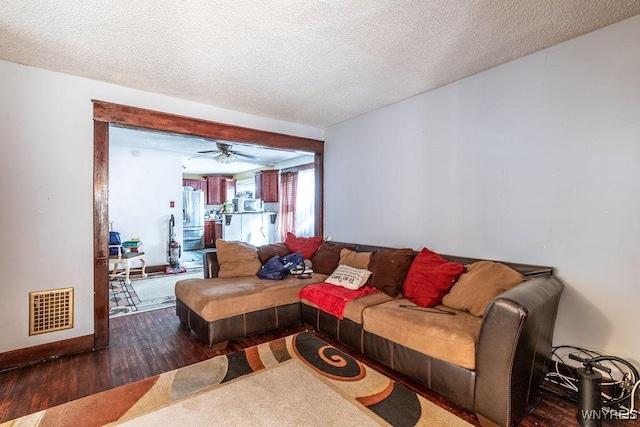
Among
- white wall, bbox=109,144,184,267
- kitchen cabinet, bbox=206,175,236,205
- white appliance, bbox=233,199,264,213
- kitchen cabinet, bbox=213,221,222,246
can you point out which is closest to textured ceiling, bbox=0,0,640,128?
white wall, bbox=109,144,184,267

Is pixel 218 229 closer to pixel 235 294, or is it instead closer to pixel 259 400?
pixel 235 294

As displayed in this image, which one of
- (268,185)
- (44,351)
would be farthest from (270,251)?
(268,185)

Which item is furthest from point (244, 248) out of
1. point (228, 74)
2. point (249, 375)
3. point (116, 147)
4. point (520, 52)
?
point (116, 147)

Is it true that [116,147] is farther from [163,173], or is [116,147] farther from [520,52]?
[520,52]

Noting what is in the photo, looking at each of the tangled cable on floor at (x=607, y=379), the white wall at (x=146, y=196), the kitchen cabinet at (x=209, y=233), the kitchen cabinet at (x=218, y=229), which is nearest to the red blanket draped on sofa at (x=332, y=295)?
the tangled cable on floor at (x=607, y=379)

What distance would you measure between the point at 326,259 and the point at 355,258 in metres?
0.41

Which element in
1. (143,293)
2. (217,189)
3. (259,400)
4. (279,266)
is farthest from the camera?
(217,189)

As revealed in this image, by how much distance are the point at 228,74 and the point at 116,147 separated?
407 cm

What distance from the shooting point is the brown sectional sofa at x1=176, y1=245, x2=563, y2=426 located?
158 centimetres

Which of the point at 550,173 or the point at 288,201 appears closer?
the point at 550,173

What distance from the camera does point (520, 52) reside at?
7.63 feet

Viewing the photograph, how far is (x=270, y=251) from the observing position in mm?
3668

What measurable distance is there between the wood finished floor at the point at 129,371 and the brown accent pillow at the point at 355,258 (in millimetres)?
855

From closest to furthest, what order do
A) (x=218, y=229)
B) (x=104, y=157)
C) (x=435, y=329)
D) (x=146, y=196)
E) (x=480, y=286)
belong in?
(x=435, y=329), (x=480, y=286), (x=104, y=157), (x=146, y=196), (x=218, y=229)
